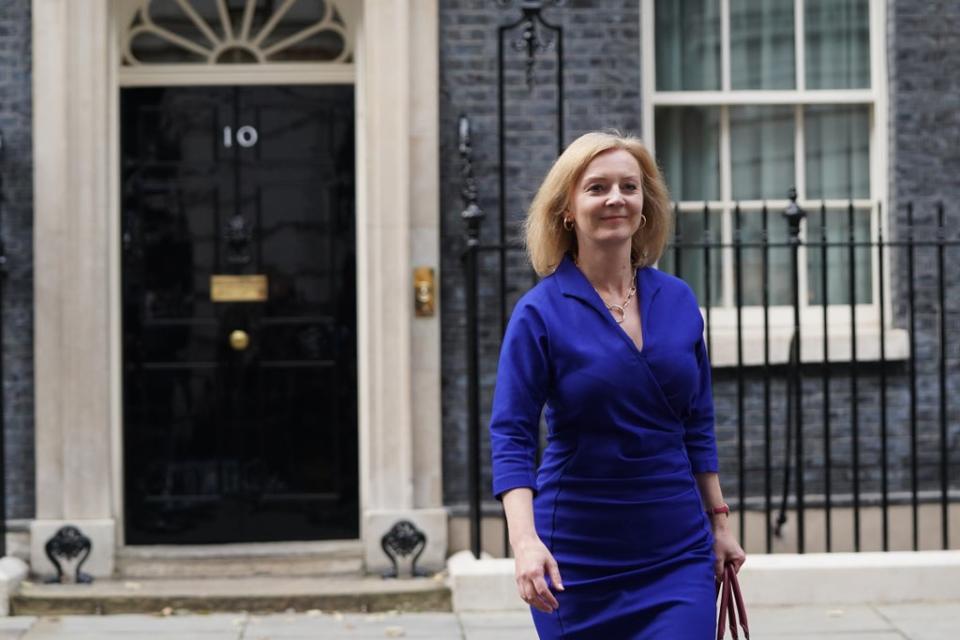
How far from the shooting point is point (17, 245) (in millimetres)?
7676

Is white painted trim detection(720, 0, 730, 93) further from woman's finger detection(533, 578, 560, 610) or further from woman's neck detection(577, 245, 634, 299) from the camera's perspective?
woman's finger detection(533, 578, 560, 610)

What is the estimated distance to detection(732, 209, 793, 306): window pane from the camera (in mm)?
8219

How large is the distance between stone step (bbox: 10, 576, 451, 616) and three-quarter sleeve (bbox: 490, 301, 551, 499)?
12.4ft

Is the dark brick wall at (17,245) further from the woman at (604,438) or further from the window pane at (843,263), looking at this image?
the woman at (604,438)

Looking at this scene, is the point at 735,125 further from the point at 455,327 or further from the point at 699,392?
the point at 699,392

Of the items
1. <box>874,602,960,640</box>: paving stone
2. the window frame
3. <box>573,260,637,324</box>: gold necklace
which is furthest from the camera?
the window frame

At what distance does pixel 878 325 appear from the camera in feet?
27.0

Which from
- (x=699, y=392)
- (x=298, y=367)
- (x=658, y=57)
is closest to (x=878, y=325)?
(x=658, y=57)

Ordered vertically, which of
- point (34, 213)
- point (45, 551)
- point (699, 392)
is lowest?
point (45, 551)

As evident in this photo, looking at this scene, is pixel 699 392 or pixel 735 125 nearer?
pixel 699 392

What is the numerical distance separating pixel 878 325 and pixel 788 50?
1.50 metres

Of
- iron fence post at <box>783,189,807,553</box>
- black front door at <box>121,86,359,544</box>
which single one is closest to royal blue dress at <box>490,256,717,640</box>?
iron fence post at <box>783,189,807,553</box>

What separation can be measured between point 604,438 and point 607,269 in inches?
15.9

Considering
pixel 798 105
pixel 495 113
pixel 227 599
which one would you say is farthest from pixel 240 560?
pixel 798 105
